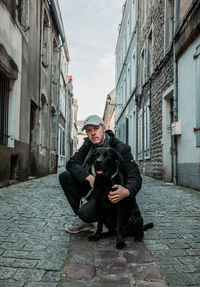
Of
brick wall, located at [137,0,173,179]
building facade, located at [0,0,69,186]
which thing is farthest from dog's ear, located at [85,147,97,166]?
brick wall, located at [137,0,173,179]

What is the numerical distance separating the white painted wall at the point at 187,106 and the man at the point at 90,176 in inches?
148

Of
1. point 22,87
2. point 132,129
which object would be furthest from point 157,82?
point 132,129

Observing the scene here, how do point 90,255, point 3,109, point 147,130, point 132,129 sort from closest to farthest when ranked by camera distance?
1. point 90,255
2. point 3,109
3. point 147,130
4. point 132,129

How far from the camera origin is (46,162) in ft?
40.7

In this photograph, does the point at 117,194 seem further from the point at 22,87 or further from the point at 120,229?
the point at 22,87

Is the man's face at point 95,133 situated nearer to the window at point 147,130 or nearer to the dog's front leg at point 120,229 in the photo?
the dog's front leg at point 120,229

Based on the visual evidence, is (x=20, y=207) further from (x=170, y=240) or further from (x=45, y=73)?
(x=45, y=73)

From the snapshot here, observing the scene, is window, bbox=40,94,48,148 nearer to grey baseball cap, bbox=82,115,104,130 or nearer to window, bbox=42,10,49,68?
window, bbox=42,10,49,68

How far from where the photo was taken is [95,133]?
3.19m

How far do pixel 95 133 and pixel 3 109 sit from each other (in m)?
4.68

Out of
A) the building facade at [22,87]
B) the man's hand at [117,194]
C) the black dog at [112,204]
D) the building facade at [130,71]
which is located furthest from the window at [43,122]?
the man's hand at [117,194]

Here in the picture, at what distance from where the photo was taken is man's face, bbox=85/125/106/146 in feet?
10.5

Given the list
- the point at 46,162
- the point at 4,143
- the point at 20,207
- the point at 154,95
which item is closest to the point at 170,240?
the point at 20,207

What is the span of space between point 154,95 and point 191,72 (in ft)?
13.0
